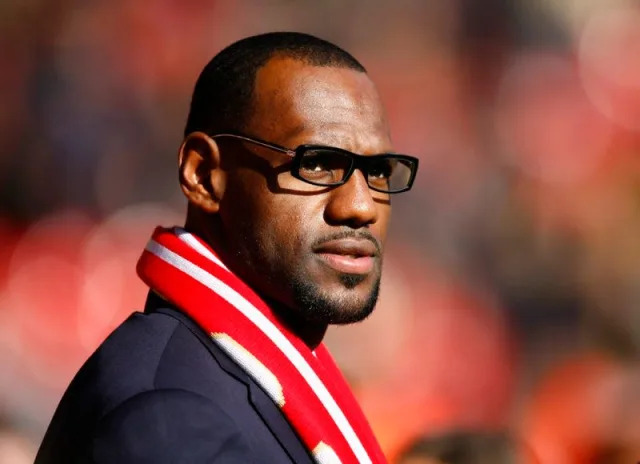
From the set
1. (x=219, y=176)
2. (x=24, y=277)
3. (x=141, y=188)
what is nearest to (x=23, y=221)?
(x=24, y=277)

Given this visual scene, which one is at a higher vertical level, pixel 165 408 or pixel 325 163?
pixel 325 163

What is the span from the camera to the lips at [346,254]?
2006mm

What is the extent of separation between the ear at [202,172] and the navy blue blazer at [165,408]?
28 centimetres

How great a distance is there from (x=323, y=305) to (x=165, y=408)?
20.6 inches

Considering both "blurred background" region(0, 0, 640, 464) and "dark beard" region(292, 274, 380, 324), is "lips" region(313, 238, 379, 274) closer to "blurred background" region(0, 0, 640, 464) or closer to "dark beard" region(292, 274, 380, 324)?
"dark beard" region(292, 274, 380, 324)

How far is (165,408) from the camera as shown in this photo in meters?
1.58

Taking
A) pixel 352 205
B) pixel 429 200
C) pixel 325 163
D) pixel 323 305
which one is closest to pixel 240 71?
pixel 325 163

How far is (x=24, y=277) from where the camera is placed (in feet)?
15.2

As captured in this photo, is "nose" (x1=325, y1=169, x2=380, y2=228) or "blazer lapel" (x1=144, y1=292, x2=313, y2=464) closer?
"blazer lapel" (x1=144, y1=292, x2=313, y2=464)

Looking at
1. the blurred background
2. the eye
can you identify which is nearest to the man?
the eye

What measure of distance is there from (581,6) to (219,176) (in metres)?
3.30

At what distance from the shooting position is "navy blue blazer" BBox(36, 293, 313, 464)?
5.08ft

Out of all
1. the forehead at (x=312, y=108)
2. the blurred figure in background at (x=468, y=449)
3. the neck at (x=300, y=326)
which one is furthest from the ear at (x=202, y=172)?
the blurred figure in background at (x=468, y=449)

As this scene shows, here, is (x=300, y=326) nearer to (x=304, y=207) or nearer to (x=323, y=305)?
(x=323, y=305)
